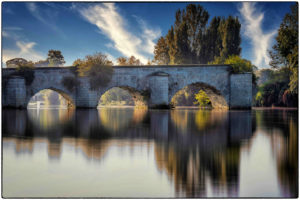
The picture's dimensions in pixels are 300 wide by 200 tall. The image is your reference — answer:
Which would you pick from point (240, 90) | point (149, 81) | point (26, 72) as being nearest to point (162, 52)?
point (149, 81)

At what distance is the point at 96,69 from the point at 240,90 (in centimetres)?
1294

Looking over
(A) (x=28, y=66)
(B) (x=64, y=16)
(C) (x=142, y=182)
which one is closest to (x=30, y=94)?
(A) (x=28, y=66)

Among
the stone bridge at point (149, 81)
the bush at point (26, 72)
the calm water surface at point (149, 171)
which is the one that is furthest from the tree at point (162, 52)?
the calm water surface at point (149, 171)

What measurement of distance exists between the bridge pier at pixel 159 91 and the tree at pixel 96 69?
160 inches

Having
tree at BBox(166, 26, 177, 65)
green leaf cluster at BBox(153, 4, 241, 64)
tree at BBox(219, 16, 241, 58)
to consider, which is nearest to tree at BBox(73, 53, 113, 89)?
tree at BBox(166, 26, 177, 65)

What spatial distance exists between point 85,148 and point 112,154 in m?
0.75

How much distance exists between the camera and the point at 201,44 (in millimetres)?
34938

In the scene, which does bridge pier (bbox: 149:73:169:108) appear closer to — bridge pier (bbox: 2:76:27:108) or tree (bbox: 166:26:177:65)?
tree (bbox: 166:26:177:65)

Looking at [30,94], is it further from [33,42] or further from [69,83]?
[33,42]

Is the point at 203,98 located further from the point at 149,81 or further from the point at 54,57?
the point at 54,57

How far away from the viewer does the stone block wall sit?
91.9ft

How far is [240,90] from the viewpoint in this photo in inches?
1106

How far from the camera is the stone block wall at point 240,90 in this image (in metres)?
28.0

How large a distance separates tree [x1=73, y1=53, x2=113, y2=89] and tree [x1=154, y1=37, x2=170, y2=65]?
1270 cm
